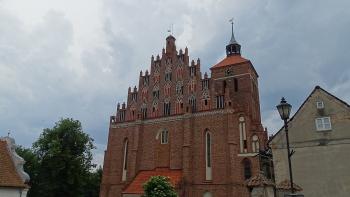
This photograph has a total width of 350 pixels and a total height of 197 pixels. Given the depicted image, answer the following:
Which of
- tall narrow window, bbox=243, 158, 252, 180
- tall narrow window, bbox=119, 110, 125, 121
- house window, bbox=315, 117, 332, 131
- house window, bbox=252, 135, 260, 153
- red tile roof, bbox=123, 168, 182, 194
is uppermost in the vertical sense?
tall narrow window, bbox=119, 110, 125, 121

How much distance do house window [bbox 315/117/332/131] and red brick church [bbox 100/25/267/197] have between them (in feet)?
33.6

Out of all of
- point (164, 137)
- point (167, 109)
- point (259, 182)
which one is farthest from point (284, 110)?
point (167, 109)

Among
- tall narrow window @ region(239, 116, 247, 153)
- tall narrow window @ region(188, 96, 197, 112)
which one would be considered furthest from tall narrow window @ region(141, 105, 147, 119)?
tall narrow window @ region(239, 116, 247, 153)

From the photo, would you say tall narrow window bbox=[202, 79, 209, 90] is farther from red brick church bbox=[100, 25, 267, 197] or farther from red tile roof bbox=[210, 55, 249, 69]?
A: red tile roof bbox=[210, 55, 249, 69]

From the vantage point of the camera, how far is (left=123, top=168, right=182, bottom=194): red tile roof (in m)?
32.2

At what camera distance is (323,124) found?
20281mm

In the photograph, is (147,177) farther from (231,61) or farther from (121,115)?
(231,61)

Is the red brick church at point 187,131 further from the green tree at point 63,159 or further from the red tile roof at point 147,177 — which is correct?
the green tree at point 63,159

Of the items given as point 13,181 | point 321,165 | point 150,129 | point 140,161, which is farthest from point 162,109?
point 321,165

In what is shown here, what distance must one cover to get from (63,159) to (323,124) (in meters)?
29.8

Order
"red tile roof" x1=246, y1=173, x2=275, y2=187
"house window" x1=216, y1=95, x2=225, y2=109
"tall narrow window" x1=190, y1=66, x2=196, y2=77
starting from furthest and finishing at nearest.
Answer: "tall narrow window" x1=190, y1=66, x2=196, y2=77 → "house window" x1=216, y1=95, x2=225, y2=109 → "red tile roof" x1=246, y1=173, x2=275, y2=187

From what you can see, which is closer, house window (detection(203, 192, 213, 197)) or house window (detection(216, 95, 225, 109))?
house window (detection(203, 192, 213, 197))

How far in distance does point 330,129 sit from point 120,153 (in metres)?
25.7

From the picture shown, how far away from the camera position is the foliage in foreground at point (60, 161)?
37.2 m
